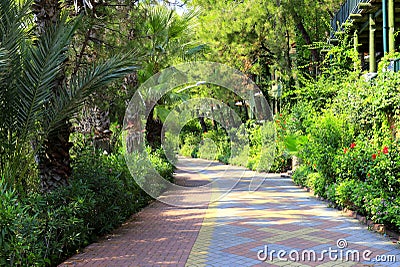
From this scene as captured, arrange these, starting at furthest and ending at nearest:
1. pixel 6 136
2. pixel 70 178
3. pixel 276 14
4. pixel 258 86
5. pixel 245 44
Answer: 1. pixel 258 86
2. pixel 245 44
3. pixel 276 14
4. pixel 70 178
5. pixel 6 136

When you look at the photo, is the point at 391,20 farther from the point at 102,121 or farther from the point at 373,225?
the point at 102,121

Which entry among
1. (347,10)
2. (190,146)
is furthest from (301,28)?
(190,146)

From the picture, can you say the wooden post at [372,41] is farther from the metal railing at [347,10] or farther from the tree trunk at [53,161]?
the tree trunk at [53,161]

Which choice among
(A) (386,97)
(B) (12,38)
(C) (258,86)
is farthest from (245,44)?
(B) (12,38)

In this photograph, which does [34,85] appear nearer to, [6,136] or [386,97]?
[6,136]

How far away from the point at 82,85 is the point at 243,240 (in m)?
3.39

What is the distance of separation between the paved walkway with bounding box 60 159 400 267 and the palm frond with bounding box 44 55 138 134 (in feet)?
6.54

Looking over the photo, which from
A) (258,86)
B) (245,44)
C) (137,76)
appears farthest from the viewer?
(258,86)

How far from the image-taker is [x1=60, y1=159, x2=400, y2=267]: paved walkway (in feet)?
19.2

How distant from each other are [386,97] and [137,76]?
307 inches

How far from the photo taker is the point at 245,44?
782 inches

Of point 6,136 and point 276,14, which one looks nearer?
point 6,136

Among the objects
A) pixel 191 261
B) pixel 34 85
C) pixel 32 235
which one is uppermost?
pixel 34 85

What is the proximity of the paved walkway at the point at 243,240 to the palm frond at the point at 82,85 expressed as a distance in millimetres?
1995
